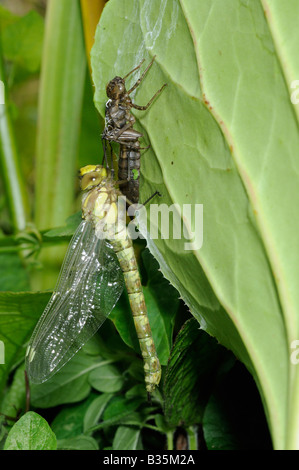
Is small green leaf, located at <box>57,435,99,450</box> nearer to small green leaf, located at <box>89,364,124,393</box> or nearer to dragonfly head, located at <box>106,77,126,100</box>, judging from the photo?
small green leaf, located at <box>89,364,124,393</box>

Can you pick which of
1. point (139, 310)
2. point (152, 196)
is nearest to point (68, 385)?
point (139, 310)

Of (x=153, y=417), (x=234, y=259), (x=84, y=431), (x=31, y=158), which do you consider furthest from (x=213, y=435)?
(x=31, y=158)

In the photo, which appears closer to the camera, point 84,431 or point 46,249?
point 84,431

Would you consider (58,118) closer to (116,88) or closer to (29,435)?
(116,88)

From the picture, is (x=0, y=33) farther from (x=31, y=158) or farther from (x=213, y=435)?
(x=213, y=435)

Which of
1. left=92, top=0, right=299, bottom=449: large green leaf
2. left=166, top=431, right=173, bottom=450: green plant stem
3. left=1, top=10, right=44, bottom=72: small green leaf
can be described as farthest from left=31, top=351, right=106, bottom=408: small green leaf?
left=1, top=10, right=44, bottom=72: small green leaf

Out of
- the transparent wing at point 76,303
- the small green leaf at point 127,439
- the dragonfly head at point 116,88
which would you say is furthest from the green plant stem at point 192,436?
the dragonfly head at point 116,88

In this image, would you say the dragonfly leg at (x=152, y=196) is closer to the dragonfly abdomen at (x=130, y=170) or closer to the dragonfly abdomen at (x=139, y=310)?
the dragonfly abdomen at (x=130, y=170)
